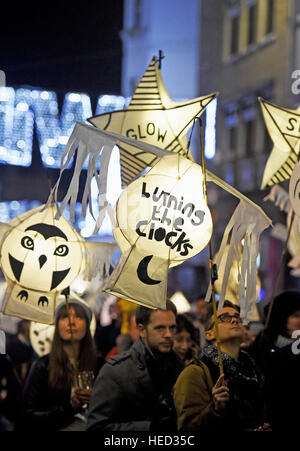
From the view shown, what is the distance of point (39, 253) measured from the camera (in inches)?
286

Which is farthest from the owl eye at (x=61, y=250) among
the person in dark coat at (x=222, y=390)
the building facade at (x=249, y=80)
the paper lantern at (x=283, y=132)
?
the building facade at (x=249, y=80)

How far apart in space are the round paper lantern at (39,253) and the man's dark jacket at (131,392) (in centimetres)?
142

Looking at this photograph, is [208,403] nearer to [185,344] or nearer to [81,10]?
[185,344]

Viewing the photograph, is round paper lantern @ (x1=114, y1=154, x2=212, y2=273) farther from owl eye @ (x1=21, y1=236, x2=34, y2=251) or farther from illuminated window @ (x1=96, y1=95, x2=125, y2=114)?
illuminated window @ (x1=96, y1=95, x2=125, y2=114)

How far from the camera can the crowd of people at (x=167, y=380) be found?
541 cm

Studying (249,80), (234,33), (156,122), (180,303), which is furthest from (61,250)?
(234,33)

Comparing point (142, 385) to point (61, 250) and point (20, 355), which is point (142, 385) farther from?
point (20, 355)

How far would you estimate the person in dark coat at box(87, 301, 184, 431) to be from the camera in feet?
19.1

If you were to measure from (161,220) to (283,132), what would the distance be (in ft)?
7.52

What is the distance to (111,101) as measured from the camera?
21516 millimetres

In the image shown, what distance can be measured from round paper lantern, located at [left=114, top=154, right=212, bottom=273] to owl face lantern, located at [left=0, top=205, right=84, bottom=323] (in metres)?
1.36

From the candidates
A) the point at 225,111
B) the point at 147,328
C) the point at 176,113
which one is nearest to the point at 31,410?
the point at 147,328

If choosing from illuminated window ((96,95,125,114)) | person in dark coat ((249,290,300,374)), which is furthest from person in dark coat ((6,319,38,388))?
illuminated window ((96,95,125,114))
